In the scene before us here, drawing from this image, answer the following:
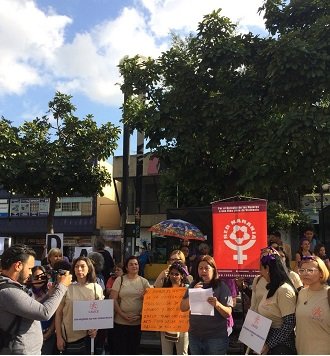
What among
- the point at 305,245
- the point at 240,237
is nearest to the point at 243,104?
the point at 305,245

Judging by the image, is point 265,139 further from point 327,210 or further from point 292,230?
point 292,230

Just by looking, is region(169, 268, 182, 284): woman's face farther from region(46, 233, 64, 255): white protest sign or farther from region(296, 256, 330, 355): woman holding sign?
region(46, 233, 64, 255): white protest sign

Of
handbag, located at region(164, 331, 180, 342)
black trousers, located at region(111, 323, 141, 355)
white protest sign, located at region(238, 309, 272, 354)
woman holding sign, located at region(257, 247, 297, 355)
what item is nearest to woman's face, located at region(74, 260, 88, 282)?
black trousers, located at region(111, 323, 141, 355)

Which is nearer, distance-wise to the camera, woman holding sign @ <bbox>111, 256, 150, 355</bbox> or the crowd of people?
the crowd of people

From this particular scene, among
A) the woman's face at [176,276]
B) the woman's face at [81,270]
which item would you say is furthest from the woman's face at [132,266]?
the woman's face at [81,270]

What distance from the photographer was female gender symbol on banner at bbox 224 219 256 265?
6016 millimetres

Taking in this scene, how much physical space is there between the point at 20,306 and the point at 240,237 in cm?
337

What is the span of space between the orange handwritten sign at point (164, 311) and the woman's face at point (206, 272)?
1.38ft

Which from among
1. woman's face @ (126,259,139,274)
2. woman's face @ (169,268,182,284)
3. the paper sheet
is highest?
woman's face @ (126,259,139,274)

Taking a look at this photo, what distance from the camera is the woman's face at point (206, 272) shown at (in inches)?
200

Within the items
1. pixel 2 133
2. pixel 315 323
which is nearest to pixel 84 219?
pixel 2 133

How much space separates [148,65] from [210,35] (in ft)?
5.12

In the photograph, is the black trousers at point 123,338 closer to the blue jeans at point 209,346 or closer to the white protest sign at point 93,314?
the white protest sign at point 93,314

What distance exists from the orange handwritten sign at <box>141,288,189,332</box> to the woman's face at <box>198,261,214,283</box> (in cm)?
42
